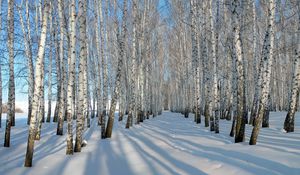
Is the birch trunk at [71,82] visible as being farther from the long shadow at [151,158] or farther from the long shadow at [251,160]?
the long shadow at [251,160]

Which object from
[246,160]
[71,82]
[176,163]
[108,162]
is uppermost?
[71,82]

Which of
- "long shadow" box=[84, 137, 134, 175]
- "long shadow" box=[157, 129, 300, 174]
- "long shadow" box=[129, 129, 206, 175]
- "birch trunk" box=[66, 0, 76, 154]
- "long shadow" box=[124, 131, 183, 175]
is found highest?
"birch trunk" box=[66, 0, 76, 154]

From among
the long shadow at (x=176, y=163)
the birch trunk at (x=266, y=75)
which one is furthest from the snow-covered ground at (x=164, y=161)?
the birch trunk at (x=266, y=75)

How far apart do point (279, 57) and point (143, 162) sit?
97.3ft

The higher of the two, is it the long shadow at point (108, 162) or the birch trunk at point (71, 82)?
the birch trunk at point (71, 82)

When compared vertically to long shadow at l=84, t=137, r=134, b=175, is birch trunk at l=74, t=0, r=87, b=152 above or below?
above

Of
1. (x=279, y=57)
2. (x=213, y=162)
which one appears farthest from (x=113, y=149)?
(x=279, y=57)

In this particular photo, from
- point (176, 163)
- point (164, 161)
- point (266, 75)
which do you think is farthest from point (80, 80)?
point (266, 75)

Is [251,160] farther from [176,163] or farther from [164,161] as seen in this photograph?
[164,161]

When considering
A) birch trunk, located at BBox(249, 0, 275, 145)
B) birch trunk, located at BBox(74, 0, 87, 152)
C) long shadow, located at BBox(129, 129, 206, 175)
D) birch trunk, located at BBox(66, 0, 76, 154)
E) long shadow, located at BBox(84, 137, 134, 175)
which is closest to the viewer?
long shadow, located at BBox(129, 129, 206, 175)

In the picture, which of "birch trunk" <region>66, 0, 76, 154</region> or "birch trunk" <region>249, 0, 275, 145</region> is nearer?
"birch trunk" <region>249, 0, 275, 145</region>

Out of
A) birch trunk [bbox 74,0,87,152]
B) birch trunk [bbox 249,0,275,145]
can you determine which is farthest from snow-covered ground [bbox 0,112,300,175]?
birch trunk [bbox 249,0,275,145]

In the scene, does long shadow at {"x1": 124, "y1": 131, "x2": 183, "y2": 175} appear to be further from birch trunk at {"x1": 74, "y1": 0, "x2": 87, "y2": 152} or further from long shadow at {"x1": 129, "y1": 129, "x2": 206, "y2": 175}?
birch trunk at {"x1": 74, "y1": 0, "x2": 87, "y2": 152}

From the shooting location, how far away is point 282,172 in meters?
5.50
